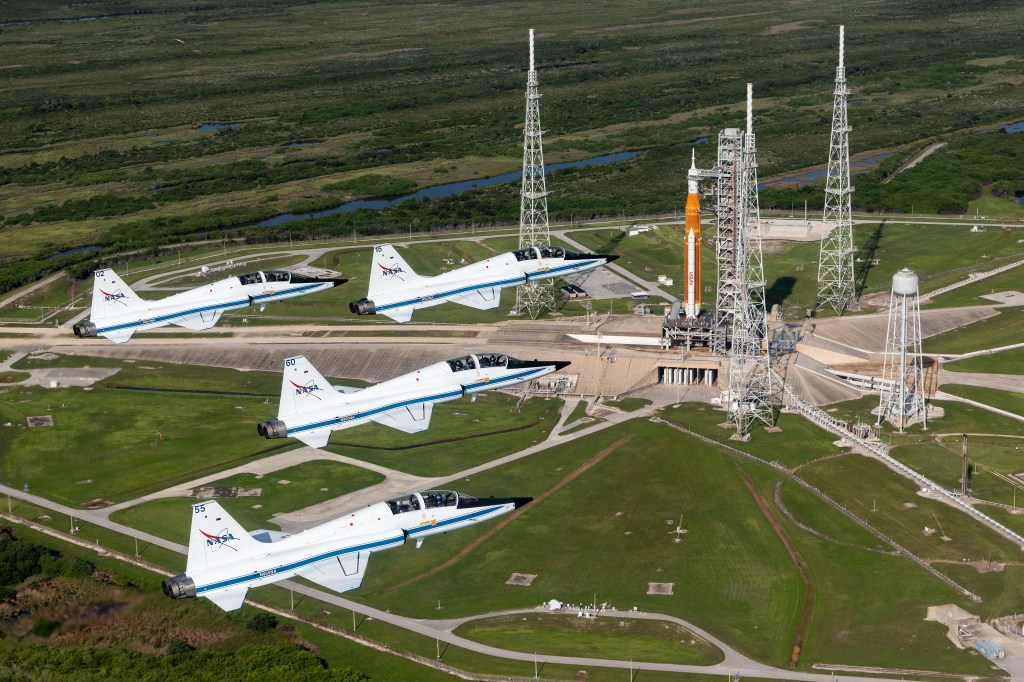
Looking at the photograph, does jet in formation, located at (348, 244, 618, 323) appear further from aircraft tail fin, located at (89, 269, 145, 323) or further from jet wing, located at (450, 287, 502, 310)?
aircraft tail fin, located at (89, 269, 145, 323)

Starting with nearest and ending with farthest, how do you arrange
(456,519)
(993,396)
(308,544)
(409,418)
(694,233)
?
(308,544), (456,519), (409,418), (993,396), (694,233)

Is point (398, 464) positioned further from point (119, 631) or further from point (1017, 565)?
point (1017, 565)

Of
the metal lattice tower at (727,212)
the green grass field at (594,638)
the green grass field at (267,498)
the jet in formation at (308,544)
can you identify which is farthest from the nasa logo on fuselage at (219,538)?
the metal lattice tower at (727,212)

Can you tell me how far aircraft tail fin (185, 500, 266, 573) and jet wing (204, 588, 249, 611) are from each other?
8.06 feet

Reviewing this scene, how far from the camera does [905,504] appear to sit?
506 feet

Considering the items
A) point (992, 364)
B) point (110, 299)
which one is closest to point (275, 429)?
point (110, 299)

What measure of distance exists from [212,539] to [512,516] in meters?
48.1

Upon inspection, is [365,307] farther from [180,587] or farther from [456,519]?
[180,587]

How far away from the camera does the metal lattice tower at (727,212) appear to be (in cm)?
18888

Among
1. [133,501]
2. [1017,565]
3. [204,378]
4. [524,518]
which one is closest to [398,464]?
[524,518]

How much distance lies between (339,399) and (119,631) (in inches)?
1181

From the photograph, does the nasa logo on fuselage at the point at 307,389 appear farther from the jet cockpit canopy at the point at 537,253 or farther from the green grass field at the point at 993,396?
the green grass field at the point at 993,396

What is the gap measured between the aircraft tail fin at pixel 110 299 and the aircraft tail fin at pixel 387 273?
25293mm

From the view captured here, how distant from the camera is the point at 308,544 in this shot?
119m
